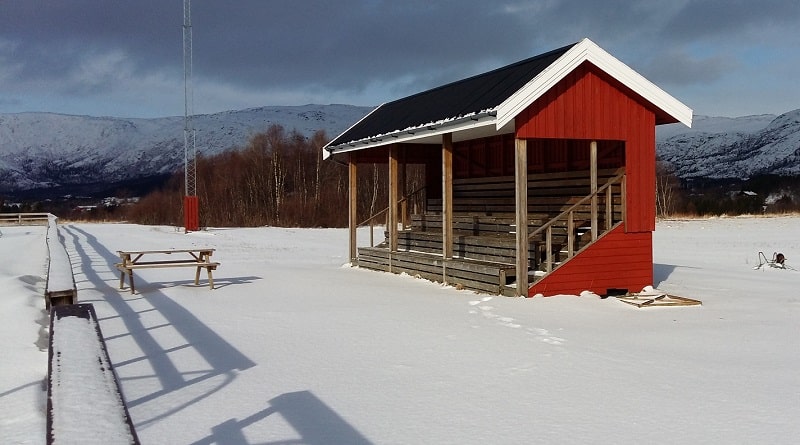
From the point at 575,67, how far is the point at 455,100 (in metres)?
2.87

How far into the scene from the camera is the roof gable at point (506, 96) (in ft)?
36.7

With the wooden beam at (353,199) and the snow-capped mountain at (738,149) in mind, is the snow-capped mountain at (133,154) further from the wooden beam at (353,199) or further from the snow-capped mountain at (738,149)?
the wooden beam at (353,199)

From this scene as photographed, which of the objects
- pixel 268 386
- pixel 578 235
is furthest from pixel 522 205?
pixel 268 386

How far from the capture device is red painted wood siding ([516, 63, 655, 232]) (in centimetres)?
1166

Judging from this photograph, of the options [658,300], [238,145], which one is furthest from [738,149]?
[658,300]

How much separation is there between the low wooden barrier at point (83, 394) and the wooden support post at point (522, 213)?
823cm

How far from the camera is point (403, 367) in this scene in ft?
22.6

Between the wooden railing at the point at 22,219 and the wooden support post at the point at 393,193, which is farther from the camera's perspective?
the wooden railing at the point at 22,219

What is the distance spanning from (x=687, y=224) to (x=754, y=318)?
1273 inches

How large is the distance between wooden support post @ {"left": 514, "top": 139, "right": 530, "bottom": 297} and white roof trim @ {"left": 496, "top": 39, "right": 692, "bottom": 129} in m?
0.58

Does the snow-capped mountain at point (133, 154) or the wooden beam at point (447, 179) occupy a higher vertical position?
the snow-capped mountain at point (133, 154)

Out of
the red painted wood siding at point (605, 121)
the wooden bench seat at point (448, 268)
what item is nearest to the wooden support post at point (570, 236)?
the wooden bench seat at point (448, 268)

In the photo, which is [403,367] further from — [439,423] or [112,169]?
[112,169]

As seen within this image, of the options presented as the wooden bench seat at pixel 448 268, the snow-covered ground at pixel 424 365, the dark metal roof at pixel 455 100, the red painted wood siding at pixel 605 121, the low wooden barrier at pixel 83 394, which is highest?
the dark metal roof at pixel 455 100
